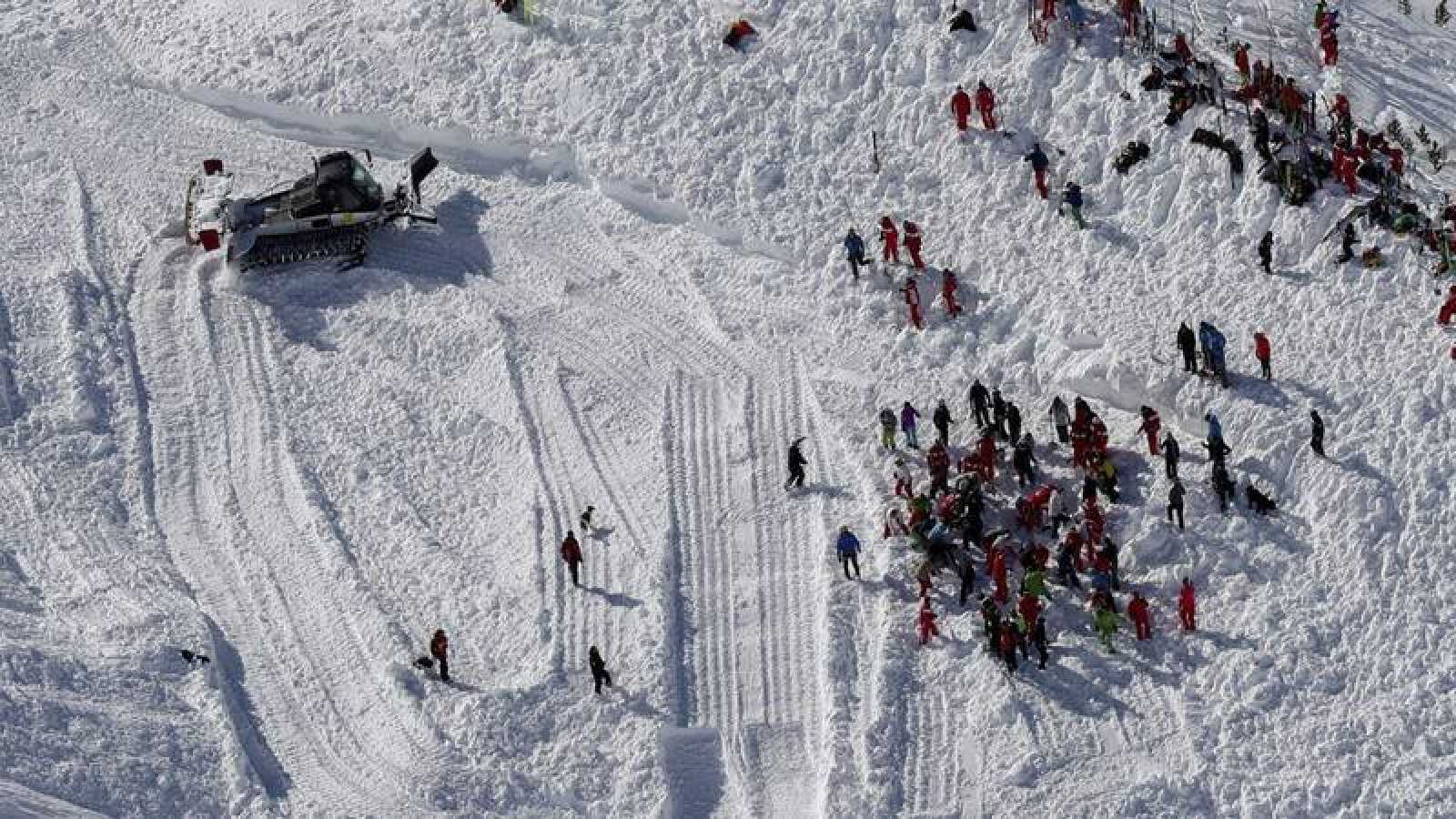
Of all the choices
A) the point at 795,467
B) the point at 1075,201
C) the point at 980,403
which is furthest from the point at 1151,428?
the point at 795,467

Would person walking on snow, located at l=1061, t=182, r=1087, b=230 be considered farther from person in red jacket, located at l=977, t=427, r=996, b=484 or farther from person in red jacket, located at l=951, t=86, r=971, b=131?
person in red jacket, located at l=977, t=427, r=996, b=484

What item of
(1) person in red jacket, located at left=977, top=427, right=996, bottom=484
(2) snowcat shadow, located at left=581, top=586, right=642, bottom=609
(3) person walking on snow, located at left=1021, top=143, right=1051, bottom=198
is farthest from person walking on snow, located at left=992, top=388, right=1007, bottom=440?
(2) snowcat shadow, located at left=581, top=586, right=642, bottom=609

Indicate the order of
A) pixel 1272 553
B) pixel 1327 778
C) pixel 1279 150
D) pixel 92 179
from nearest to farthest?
→ pixel 1327 778, pixel 1272 553, pixel 1279 150, pixel 92 179

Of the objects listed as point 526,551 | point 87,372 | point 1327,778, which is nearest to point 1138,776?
point 1327,778

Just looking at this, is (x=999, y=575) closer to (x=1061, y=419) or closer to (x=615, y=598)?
(x=1061, y=419)

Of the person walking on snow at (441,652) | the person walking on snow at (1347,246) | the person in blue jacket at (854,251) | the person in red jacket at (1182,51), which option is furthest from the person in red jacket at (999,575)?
the person in red jacket at (1182,51)

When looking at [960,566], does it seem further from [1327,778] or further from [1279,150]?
[1279,150]
